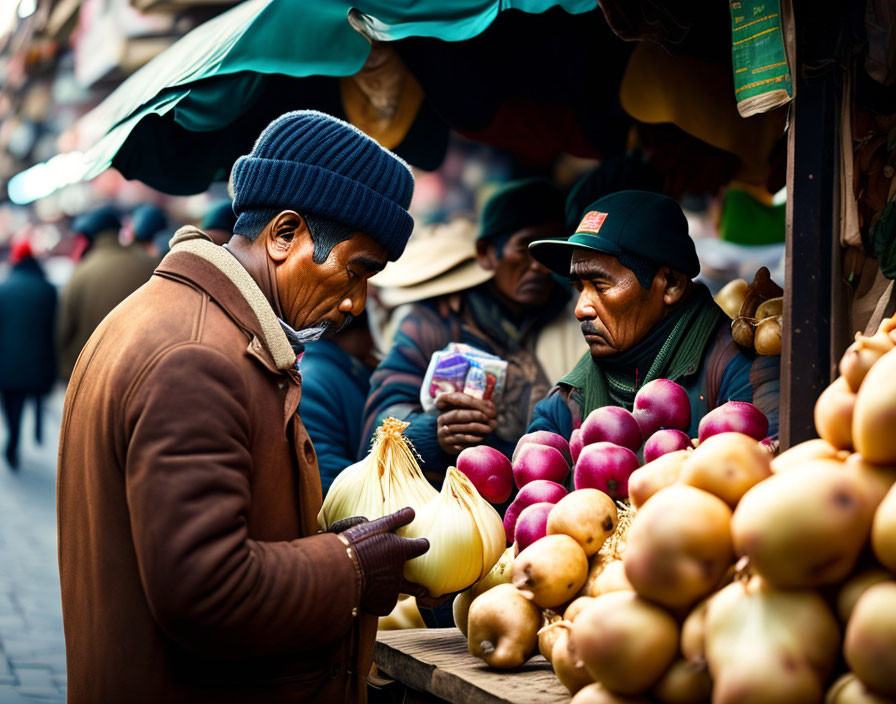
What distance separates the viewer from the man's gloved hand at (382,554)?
1984 millimetres

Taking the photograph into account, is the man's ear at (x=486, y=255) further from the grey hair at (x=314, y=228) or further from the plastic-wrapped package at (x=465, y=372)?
the grey hair at (x=314, y=228)

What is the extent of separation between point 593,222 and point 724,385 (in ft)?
2.28

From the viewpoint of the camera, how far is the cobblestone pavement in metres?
4.57

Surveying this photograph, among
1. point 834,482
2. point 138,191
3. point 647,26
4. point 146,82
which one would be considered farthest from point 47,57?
point 834,482

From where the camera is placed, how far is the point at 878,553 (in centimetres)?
137

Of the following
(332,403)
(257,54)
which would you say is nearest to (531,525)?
(257,54)

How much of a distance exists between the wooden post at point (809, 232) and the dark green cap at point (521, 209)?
2.36m

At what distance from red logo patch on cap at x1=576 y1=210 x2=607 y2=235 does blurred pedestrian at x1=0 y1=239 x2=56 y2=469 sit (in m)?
8.40

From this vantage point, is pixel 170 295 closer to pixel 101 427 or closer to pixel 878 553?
pixel 101 427

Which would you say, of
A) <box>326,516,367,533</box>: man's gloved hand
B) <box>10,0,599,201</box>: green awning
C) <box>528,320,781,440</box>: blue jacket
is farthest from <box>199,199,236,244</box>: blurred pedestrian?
<box>326,516,367,533</box>: man's gloved hand

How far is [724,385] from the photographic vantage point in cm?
288

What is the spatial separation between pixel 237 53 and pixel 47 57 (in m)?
13.1

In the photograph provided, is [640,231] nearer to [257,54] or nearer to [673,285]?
[673,285]

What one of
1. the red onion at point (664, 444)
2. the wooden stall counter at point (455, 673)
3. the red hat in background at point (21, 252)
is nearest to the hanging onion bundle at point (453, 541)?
the wooden stall counter at point (455, 673)
